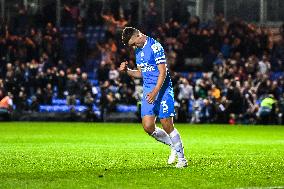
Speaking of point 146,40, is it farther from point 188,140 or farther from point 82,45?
point 82,45

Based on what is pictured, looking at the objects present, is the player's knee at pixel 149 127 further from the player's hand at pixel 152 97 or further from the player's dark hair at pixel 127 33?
the player's dark hair at pixel 127 33

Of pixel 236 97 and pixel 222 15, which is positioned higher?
pixel 222 15

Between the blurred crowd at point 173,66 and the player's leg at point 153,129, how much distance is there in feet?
63.1

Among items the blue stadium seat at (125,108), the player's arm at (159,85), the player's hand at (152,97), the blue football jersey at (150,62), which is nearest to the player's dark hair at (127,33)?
the blue football jersey at (150,62)

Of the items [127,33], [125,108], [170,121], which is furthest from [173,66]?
[127,33]

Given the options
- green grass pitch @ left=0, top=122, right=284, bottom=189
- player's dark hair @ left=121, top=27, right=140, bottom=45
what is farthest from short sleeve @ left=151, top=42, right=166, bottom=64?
green grass pitch @ left=0, top=122, right=284, bottom=189

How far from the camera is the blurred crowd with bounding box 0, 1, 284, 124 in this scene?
3391 cm

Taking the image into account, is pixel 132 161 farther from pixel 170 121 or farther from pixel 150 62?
pixel 150 62

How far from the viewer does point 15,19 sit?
135 ft

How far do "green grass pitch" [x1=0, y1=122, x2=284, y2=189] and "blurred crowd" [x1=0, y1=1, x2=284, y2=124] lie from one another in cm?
898

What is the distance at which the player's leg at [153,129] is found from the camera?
43.8 feet

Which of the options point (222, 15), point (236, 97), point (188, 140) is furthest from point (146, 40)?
point (222, 15)

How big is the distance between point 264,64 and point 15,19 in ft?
43.4

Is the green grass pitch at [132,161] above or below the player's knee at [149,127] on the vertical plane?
below
